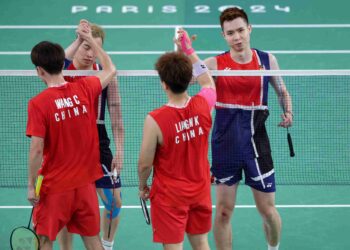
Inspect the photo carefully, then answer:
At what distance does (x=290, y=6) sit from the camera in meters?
15.4

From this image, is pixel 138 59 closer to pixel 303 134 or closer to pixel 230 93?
pixel 303 134

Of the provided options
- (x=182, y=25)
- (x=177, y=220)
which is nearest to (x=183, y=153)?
(x=177, y=220)

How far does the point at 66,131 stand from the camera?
5973 millimetres

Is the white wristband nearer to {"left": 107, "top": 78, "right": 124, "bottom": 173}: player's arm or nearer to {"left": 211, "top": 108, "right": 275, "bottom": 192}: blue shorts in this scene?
{"left": 211, "top": 108, "right": 275, "bottom": 192}: blue shorts

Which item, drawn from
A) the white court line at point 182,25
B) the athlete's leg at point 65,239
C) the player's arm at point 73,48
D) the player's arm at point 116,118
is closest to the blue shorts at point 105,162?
the player's arm at point 116,118

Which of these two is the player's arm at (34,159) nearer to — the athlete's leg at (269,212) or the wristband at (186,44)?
the wristband at (186,44)

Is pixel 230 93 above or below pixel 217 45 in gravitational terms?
above

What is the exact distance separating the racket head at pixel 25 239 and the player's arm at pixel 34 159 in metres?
0.34

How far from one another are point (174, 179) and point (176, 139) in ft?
1.15

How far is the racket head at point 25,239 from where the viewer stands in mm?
6108

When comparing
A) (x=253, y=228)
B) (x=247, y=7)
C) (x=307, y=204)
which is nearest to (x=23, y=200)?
(x=253, y=228)

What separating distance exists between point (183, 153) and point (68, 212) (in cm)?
113

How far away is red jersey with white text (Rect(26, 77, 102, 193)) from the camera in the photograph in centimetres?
584

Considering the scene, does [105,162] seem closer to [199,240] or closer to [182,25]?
[199,240]
